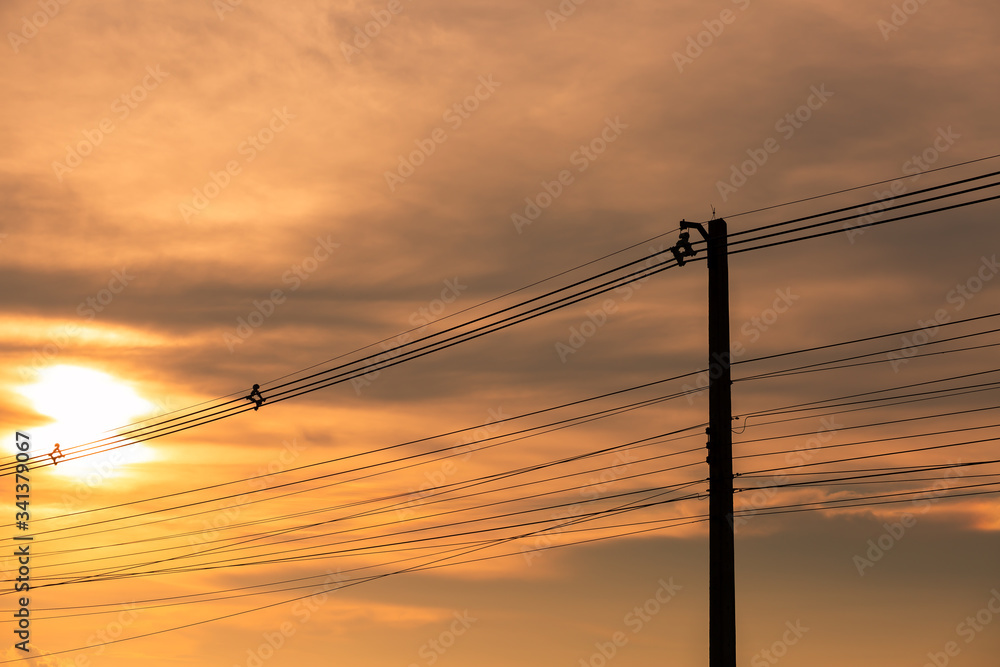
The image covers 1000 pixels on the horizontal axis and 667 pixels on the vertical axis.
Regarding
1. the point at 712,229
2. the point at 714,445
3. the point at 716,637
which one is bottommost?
the point at 716,637

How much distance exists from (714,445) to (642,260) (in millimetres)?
6748

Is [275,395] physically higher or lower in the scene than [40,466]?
lower

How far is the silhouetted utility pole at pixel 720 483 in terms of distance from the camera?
2598 cm

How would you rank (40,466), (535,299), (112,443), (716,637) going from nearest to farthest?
(716,637), (535,299), (112,443), (40,466)

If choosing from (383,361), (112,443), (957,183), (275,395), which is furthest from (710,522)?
(112,443)

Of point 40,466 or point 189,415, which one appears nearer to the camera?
point 189,415

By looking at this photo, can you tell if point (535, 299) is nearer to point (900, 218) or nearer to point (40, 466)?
point (900, 218)

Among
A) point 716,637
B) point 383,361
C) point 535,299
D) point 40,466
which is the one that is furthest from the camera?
point 40,466

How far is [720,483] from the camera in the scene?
86.8 feet

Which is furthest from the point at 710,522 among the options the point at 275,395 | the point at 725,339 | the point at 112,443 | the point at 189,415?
the point at 112,443

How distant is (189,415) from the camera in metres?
47.2

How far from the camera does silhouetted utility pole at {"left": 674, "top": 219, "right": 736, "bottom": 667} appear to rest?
26.0 m

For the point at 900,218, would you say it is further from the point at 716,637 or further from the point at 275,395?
the point at 275,395

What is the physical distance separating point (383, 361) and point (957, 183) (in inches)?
749
